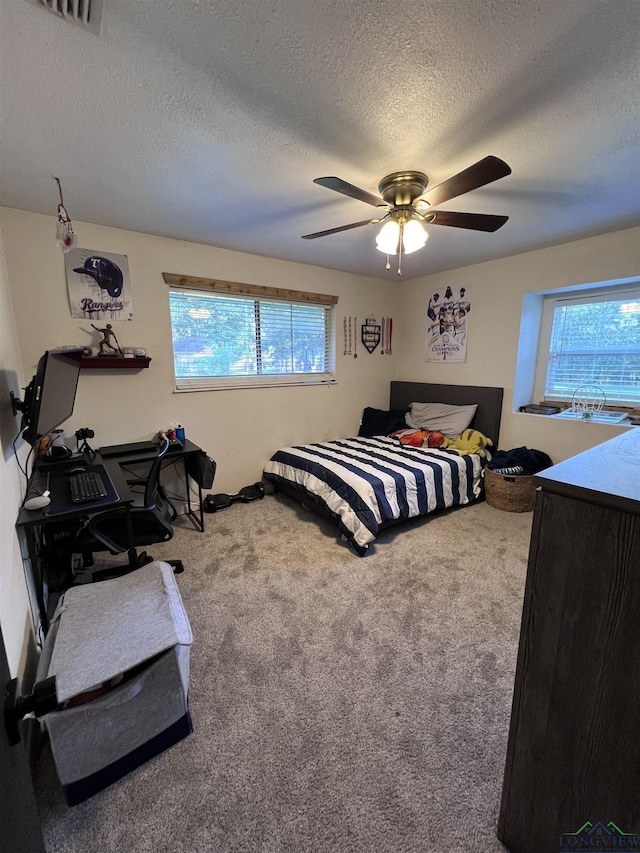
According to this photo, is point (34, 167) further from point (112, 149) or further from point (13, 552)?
point (13, 552)

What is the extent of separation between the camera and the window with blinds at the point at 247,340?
3.10 m

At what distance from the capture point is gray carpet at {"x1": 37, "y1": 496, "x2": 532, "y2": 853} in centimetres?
106

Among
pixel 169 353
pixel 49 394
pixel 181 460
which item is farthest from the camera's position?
pixel 181 460

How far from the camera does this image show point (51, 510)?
1.59m

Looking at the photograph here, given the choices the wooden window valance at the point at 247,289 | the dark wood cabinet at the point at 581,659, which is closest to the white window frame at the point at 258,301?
the wooden window valance at the point at 247,289

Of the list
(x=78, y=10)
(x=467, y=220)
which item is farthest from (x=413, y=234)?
(x=78, y=10)

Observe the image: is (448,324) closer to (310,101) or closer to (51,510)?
(310,101)

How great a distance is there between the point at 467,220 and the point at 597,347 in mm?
2288

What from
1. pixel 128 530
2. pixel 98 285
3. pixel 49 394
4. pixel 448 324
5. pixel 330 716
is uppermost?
pixel 98 285

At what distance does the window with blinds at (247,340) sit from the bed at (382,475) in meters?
0.86

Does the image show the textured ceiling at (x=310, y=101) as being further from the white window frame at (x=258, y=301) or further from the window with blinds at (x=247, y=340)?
the window with blinds at (x=247, y=340)

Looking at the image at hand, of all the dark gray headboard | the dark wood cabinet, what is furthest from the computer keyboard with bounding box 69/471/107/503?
the dark gray headboard

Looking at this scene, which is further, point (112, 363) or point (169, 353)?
point (169, 353)

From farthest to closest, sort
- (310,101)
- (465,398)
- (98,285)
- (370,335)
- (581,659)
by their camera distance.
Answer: (370,335) < (465,398) < (98,285) < (310,101) < (581,659)
